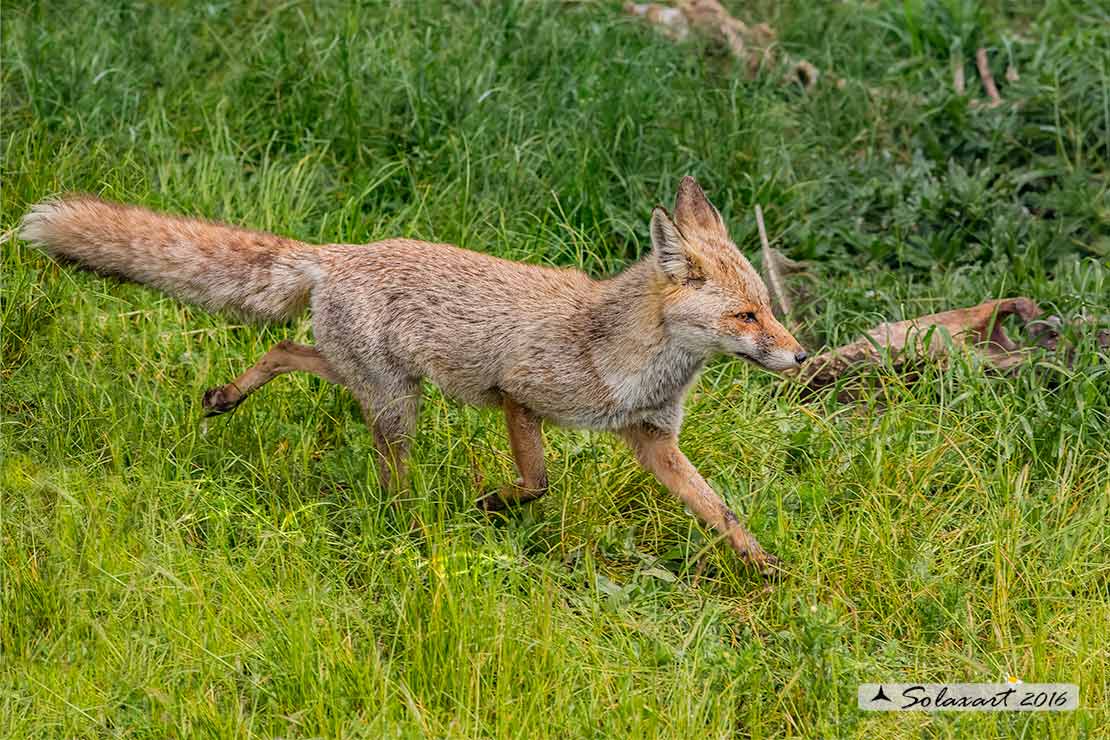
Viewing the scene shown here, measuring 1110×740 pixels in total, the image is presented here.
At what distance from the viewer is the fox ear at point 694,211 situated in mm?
6172

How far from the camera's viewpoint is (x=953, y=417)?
666 cm

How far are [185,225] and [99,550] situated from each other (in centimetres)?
158

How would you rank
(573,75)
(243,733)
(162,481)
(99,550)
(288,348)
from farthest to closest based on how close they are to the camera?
(573,75)
(288,348)
(162,481)
(99,550)
(243,733)

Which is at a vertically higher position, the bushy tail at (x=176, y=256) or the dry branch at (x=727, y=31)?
the bushy tail at (x=176, y=256)

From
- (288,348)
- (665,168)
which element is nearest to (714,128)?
(665,168)

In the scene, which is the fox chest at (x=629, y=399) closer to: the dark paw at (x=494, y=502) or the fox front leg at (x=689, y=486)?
the fox front leg at (x=689, y=486)

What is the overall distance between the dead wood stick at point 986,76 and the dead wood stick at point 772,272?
Answer: 201 centimetres

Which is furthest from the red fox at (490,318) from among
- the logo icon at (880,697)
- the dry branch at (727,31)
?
the dry branch at (727,31)

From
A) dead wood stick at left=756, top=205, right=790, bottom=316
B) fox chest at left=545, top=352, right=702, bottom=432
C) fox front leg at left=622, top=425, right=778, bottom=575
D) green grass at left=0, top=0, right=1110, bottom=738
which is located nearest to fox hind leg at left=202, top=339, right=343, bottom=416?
green grass at left=0, top=0, right=1110, bottom=738

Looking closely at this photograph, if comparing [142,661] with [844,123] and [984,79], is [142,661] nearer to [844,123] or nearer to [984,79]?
[844,123]

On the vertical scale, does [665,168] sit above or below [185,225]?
below

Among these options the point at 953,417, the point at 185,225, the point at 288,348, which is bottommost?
the point at 953,417

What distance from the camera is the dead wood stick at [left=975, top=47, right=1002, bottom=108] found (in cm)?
920

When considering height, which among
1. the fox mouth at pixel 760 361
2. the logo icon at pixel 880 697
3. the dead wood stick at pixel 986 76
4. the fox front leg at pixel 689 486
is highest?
the fox mouth at pixel 760 361
